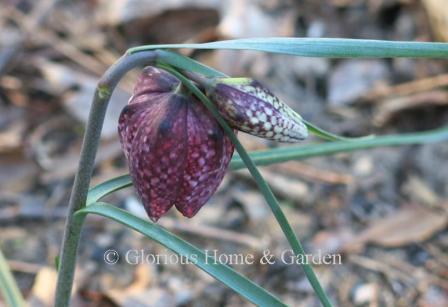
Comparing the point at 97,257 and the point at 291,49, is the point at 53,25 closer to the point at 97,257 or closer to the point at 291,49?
the point at 97,257

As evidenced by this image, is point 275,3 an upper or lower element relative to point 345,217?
upper

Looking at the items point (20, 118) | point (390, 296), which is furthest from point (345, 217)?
point (20, 118)

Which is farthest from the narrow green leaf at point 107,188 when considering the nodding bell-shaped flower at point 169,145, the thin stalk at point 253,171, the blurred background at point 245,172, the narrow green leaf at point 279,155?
the blurred background at point 245,172

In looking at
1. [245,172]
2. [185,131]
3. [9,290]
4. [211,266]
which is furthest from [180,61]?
[245,172]

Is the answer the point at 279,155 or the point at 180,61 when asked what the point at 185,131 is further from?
the point at 279,155

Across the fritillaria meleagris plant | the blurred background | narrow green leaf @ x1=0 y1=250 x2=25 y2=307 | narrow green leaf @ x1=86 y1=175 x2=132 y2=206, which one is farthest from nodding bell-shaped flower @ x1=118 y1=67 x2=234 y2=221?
the blurred background
